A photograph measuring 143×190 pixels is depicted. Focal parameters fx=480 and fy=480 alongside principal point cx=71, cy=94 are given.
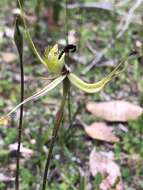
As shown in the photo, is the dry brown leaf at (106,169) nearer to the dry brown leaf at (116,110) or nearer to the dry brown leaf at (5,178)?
the dry brown leaf at (116,110)

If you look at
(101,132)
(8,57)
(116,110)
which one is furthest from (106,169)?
(8,57)

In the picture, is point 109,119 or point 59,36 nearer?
point 109,119

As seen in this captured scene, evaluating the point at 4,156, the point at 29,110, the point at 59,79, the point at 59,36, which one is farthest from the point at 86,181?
the point at 59,36

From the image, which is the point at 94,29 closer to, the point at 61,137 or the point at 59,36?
the point at 59,36

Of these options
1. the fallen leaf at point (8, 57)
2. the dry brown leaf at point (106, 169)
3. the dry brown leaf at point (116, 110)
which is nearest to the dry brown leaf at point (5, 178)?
the dry brown leaf at point (106, 169)

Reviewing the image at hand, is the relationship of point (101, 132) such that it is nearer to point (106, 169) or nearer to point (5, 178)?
point (106, 169)

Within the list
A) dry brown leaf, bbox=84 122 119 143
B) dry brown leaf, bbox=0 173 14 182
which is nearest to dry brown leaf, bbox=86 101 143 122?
dry brown leaf, bbox=84 122 119 143

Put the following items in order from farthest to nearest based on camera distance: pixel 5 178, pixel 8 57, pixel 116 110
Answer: pixel 8 57 → pixel 116 110 → pixel 5 178
